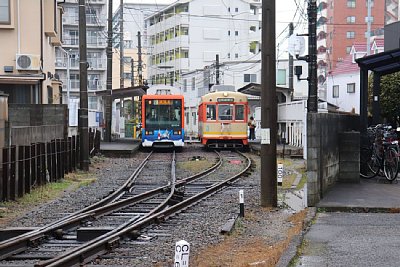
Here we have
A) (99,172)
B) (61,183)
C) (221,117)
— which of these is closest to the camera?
(61,183)

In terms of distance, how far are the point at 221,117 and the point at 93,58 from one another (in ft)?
123

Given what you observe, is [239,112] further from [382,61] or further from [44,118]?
[382,61]

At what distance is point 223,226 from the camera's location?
927cm

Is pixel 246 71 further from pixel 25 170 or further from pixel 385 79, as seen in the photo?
pixel 25 170

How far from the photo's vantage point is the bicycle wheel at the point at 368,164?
14578 millimetres

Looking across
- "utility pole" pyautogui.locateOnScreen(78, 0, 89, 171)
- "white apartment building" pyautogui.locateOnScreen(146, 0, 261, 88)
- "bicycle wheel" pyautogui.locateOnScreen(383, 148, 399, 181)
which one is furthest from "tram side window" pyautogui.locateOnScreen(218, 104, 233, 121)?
"white apartment building" pyautogui.locateOnScreen(146, 0, 261, 88)

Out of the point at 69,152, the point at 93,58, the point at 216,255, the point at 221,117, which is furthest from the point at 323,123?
the point at 93,58

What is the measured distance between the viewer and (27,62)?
72.5ft

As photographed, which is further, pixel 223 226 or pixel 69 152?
pixel 69 152

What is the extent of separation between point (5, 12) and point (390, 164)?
14822 millimetres

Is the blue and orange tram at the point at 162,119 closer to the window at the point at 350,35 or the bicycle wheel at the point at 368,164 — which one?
the bicycle wheel at the point at 368,164

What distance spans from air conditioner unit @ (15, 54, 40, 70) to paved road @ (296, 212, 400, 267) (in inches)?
583

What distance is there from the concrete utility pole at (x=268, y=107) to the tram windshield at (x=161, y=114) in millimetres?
17663

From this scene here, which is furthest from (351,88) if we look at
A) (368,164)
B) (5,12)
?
(368,164)
